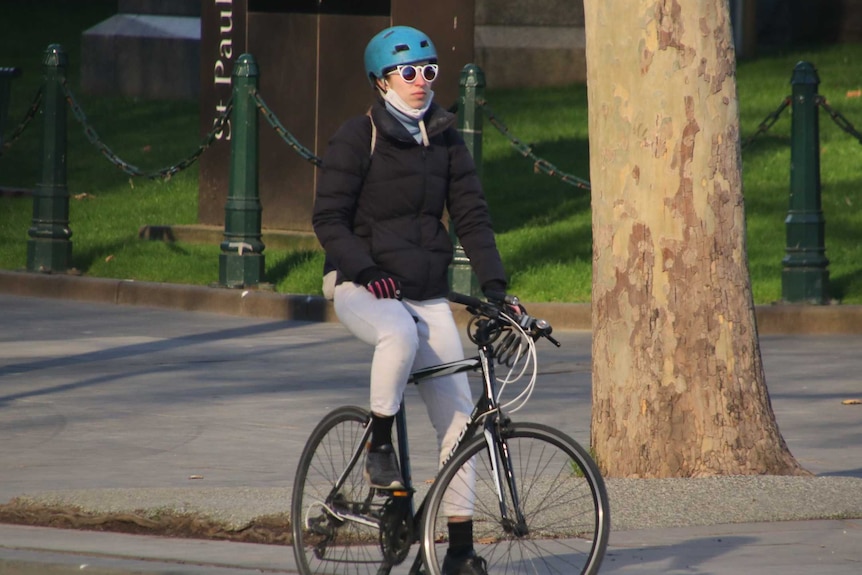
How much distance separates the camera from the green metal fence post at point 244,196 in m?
13.3

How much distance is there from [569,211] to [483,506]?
32.8 ft

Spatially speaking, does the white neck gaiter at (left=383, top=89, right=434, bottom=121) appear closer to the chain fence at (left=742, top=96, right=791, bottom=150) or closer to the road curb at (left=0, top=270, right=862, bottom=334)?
the road curb at (left=0, top=270, right=862, bottom=334)

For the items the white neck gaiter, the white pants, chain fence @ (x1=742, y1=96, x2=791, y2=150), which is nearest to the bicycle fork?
the white pants

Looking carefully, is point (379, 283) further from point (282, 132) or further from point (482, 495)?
point (282, 132)

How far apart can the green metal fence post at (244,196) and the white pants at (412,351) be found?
769 cm

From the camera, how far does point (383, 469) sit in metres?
5.55

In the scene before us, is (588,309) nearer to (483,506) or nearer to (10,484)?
(10,484)

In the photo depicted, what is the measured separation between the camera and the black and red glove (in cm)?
547

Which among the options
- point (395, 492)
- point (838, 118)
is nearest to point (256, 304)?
point (838, 118)

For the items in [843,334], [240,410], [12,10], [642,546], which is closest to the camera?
[642,546]

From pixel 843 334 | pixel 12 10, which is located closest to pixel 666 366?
pixel 843 334

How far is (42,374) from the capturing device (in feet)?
34.2

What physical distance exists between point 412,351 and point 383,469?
1.24 feet

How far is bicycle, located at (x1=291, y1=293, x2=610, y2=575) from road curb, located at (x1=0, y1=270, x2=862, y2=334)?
653 cm
